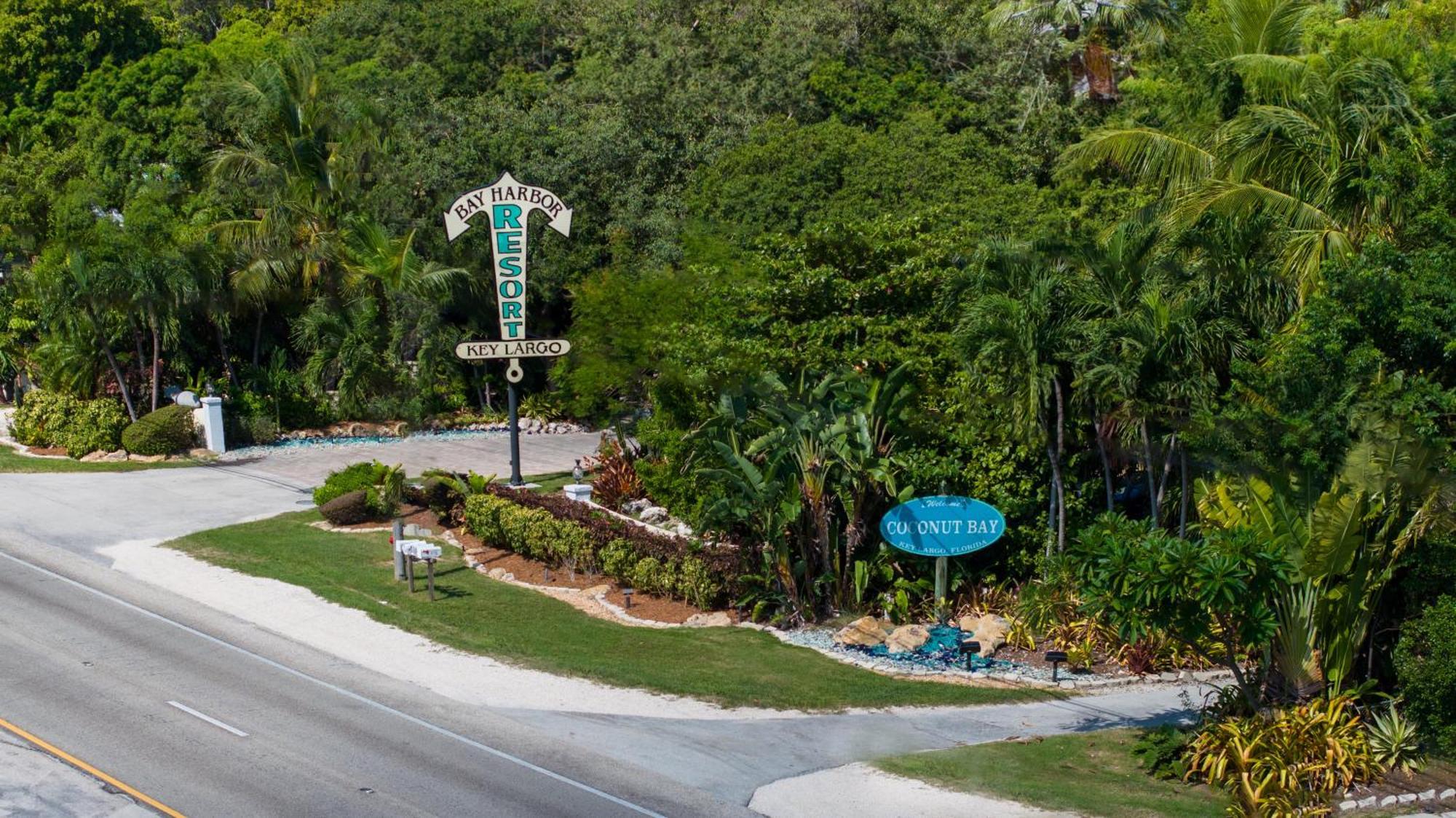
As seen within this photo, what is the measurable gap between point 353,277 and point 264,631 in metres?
19.8

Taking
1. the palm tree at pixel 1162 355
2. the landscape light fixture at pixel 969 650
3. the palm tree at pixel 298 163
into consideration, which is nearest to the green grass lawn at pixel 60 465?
the palm tree at pixel 298 163

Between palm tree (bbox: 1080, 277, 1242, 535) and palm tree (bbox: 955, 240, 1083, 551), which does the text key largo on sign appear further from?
palm tree (bbox: 1080, 277, 1242, 535)

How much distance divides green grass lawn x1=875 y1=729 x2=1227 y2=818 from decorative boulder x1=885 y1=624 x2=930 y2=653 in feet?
13.1

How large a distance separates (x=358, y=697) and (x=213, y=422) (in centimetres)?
1868

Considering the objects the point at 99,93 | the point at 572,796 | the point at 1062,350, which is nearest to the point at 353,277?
the point at 99,93

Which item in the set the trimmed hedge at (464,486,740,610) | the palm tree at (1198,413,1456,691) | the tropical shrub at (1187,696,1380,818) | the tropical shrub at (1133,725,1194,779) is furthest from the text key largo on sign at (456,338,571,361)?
the tropical shrub at (1187,696,1380,818)

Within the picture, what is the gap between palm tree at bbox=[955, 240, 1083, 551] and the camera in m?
20.6

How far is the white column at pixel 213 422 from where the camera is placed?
3497 cm

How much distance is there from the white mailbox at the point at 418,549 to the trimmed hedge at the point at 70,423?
14077 mm

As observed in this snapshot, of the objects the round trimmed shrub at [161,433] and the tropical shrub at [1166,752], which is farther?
the round trimmed shrub at [161,433]

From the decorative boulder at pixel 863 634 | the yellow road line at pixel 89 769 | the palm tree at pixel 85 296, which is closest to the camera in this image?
the yellow road line at pixel 89 769

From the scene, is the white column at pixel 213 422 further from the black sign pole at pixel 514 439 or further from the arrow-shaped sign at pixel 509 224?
the arrow-shaped sign at pixel 509 224

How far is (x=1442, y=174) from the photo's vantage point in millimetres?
17000

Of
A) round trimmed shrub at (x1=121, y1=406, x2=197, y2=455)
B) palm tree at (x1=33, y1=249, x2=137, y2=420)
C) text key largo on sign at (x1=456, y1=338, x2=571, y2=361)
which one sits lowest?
round trimmed shrub at (x1=121, y1=406, x2=197, y2=455)
